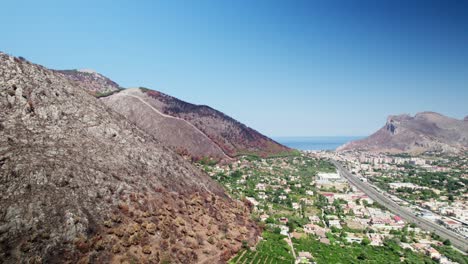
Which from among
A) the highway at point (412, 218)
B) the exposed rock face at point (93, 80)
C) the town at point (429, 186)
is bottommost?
the highway at point (412, 218)

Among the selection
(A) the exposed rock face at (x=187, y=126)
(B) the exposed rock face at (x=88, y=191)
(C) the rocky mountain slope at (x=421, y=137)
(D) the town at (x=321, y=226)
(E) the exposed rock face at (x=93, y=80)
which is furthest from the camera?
(C) the rocky mountain slope at (x=421, y=137)

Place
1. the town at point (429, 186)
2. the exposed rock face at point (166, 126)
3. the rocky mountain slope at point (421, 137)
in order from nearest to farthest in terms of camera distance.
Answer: the town at point (429, 186)
the exposed rock face at point (166, 126)
the rocky mountain slope at point (421, 137)

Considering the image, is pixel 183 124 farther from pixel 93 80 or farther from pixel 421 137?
pixel 421 137

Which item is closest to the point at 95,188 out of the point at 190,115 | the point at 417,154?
the point at 190,115

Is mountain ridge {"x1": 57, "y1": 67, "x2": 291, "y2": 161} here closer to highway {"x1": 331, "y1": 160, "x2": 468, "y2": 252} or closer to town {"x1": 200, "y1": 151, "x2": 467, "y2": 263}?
town {"x1": 200, "y1": 151, "x2": 467, "y2": 263}

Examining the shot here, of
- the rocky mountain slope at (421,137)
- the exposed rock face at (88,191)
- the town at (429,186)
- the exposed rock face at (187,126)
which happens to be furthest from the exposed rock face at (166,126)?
the rocky mountain slope at (421,137)

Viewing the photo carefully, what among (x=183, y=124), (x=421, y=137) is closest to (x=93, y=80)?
(x=183, y=124)

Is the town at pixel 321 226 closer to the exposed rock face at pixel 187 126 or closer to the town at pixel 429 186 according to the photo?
the town at pixel 429 186

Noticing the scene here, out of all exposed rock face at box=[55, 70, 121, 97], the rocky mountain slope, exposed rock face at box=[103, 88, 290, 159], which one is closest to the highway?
exposed rock face at box=[103, 88, 290, 159]
